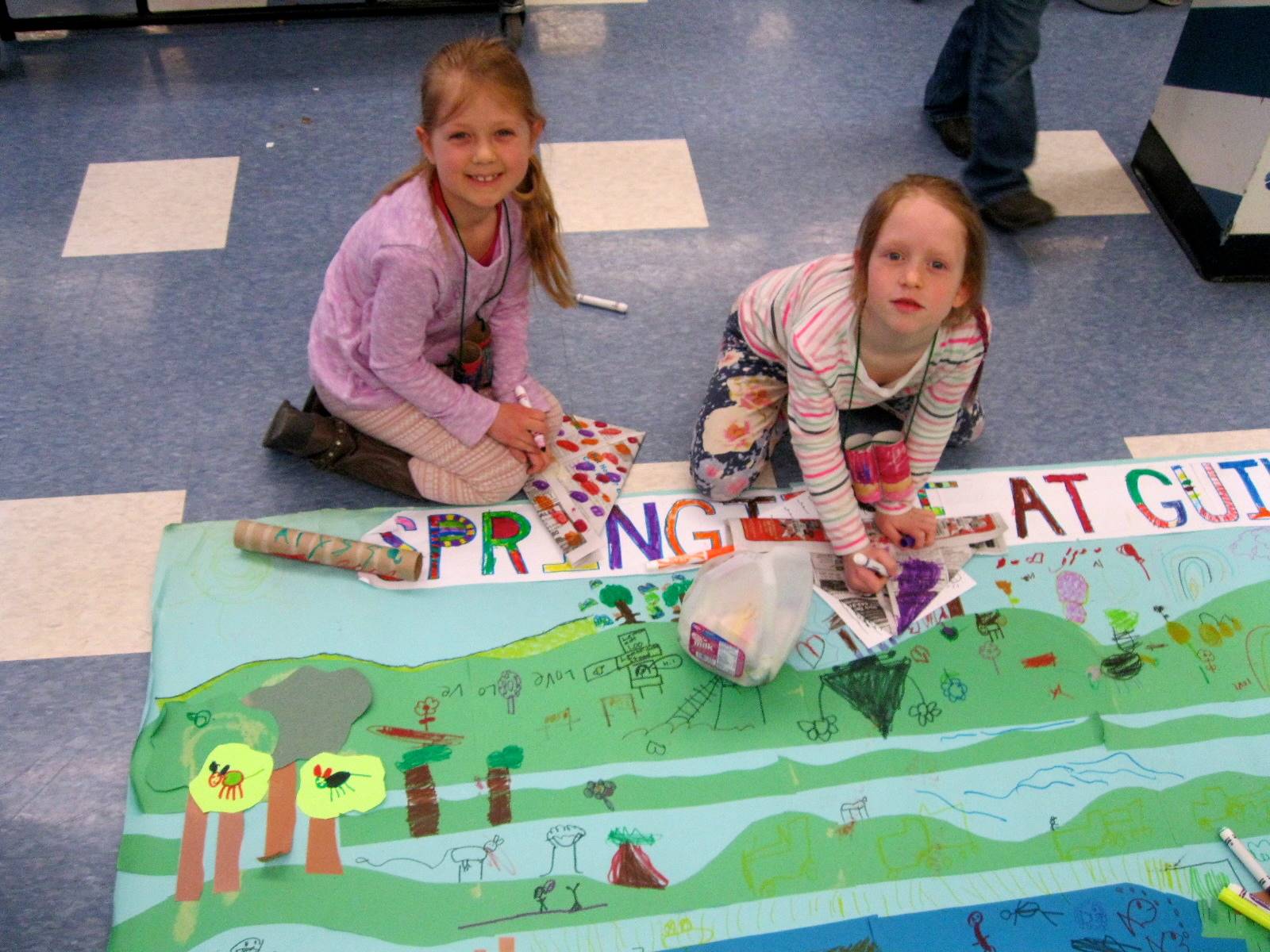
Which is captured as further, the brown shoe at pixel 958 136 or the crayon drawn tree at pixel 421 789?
the brown shoe at pixel 958 136

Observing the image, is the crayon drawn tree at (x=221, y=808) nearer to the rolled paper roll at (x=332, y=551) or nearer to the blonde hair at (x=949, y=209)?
the rolled paper roll at (x=332, y=551)

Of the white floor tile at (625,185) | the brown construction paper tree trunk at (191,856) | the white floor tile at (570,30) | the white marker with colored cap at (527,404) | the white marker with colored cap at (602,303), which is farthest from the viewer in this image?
the white floor tile at (570,30)

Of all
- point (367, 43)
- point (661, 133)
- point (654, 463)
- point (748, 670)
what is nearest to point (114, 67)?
point (367, 43)

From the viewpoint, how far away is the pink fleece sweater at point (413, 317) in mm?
1359

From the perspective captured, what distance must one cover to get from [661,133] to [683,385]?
65cm

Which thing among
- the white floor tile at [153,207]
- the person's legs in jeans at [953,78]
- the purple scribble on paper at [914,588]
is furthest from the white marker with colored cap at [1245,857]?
the white floor tile at [153,207]

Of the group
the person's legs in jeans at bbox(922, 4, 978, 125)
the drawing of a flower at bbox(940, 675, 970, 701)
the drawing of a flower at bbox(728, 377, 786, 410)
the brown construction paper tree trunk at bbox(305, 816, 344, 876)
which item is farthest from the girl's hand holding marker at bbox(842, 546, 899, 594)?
the person's legs in jeans at bbox(922, 4, 978, 125)

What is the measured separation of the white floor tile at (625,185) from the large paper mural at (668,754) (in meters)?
0.62

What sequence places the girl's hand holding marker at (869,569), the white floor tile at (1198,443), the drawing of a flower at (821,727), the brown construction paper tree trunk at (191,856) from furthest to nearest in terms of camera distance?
the white floor tile at (1198,443) → the girl's hand holding marker at (869,569) → the drawing of a flower at (821,727) → the brown construction paper tree trunk at (191,856)

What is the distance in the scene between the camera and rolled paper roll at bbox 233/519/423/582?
144 cm

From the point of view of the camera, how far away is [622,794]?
130 cm

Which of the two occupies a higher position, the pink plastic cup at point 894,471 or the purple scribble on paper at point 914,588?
the pink plastic cup at point 894,471

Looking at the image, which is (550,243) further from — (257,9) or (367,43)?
(257,9)

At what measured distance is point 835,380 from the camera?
1429mm
